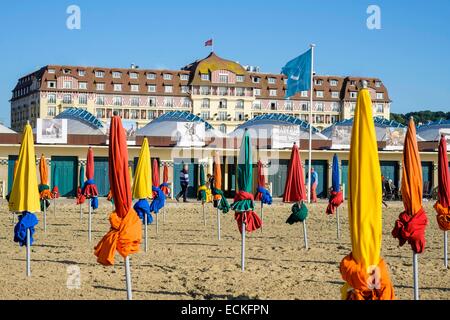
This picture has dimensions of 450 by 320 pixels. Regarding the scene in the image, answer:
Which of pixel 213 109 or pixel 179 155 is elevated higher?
pixel 213 109

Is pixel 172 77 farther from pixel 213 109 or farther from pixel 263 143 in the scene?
Answer: pixel 263 143

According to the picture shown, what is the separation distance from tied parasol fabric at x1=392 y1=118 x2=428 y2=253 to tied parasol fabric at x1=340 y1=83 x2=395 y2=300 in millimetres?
2805

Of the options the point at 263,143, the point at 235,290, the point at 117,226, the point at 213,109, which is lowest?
the point at 235,290

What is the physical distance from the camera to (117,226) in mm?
8805

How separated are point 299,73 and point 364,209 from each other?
2732cm

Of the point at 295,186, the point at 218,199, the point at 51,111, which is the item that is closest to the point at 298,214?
the point at 295,186

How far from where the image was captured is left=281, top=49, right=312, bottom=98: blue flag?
108ft

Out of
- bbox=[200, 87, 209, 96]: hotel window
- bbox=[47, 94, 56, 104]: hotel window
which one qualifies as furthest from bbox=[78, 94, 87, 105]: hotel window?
bbox=[200, 87, 209, 96]: hotel window

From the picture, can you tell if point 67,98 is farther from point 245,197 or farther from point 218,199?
point 245,197

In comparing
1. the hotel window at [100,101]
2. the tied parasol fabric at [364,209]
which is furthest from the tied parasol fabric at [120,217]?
the hotel window at [100,101]

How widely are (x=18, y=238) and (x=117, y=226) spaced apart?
4028 mm

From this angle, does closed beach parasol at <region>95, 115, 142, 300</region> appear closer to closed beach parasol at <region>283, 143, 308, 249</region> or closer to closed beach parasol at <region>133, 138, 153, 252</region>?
closed beach parasol at <region>133, 138, 153, 252</region>
